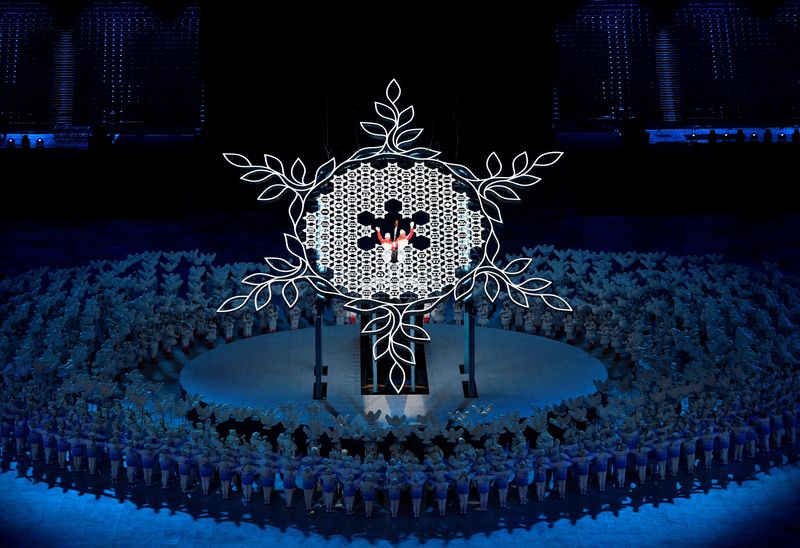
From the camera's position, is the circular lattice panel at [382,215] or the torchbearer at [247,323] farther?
the torchbearer at [247,323]

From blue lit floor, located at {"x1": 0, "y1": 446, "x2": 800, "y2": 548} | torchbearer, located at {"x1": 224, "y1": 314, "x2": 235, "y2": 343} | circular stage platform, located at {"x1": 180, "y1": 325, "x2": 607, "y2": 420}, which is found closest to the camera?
blue lit floor, located at {"x1": 0, "y1": 446, "x2": 800, "y2": 548}

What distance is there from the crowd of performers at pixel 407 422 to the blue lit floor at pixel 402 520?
19 centimetres

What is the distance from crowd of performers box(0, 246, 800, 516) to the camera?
36.1 feet

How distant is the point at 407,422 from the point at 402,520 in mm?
1536

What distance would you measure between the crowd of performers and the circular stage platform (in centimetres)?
46

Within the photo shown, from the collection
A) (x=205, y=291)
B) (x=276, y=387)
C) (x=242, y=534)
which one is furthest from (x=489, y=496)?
(x=205, y=291)

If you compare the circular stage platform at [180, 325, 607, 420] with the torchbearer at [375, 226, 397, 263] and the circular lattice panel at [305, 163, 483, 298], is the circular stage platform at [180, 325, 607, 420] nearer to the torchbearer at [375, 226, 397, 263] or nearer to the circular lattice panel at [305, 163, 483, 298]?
the circular lattice panel at [305, 163, 483, 298]

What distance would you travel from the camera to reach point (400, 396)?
13.3m

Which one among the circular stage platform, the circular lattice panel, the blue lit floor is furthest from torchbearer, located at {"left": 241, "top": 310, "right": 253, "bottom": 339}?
the blue lit floor

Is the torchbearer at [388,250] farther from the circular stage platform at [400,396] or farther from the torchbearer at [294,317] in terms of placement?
the torchbearer at [294,317]

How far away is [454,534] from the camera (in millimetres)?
10547

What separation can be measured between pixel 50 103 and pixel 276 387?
623 inches

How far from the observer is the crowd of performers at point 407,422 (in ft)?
36.1

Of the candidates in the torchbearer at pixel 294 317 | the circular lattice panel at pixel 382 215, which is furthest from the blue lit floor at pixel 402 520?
the torchbearer at pixel 294 317
